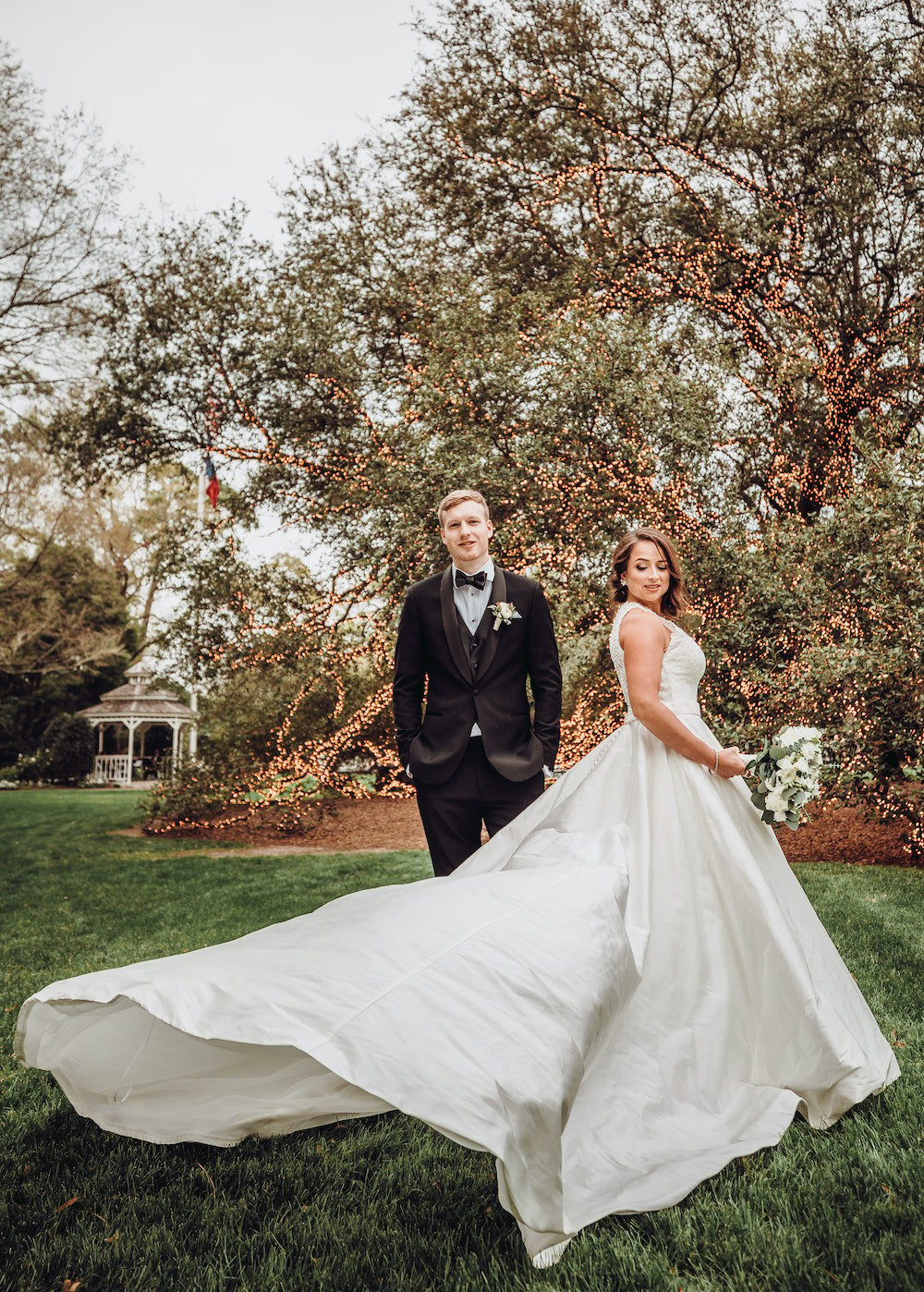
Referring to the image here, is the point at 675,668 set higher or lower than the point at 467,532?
lower

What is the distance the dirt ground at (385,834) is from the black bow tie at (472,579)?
20.7 feet

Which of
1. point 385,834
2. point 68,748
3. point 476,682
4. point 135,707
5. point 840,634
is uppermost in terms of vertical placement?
point 840,634

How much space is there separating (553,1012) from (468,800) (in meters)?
1.75

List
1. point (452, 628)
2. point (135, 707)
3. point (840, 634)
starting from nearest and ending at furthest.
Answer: point (452, 628) → point (840, 634) → point (135, 707)

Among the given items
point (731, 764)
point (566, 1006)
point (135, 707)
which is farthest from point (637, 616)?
point (135, 707)

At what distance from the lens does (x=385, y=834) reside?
38.4ft

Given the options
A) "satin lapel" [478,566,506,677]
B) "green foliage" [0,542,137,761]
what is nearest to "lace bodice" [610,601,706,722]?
"satin lapel" [478,566,506,677]

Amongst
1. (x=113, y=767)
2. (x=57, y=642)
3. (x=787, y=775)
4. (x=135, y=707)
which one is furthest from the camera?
(x=113, y=767)

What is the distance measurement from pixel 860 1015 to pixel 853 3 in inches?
463

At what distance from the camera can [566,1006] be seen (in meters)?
2.16

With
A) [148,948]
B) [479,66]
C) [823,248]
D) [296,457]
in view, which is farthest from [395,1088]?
[479,66]

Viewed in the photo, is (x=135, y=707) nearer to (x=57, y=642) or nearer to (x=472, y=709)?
(x=57, y=642)

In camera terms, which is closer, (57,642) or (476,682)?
(476,682)

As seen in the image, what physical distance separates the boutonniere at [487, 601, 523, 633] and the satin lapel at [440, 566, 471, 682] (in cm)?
17
